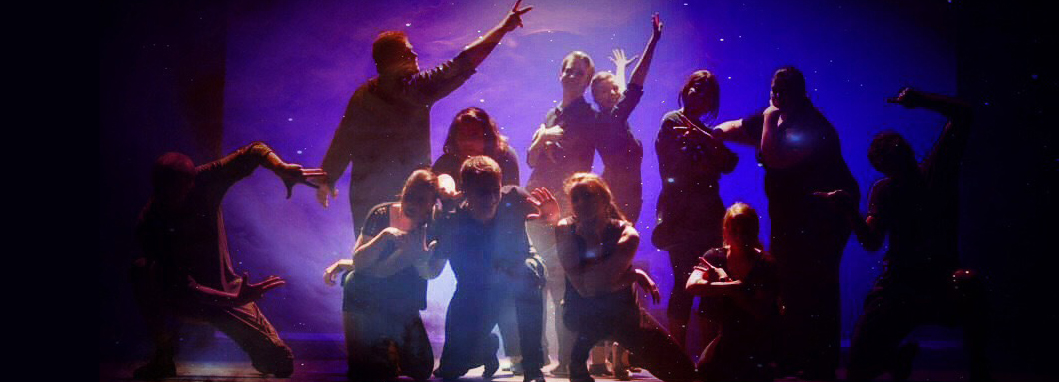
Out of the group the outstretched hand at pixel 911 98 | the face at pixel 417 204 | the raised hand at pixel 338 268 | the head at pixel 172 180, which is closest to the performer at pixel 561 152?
the face at pixel 417 204

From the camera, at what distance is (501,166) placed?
381 centimetres

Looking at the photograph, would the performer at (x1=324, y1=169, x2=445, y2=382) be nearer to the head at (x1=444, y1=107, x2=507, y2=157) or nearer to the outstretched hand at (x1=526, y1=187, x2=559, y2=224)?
the head at (x1=444, y1=107, x2=507, y2=157)

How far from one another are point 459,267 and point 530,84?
5.95 feet

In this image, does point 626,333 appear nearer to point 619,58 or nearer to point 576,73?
point 576,73

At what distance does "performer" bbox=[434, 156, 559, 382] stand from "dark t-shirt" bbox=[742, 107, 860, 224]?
4.52 ft

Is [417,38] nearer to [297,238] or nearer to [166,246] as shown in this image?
[297,238]

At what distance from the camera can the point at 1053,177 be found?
14.1 ft

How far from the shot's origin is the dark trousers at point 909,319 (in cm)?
339

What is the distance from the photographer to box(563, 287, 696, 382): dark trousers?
10.5 feet

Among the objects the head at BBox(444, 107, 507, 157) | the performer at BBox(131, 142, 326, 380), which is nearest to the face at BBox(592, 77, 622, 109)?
the head at BBox(444, 107, 507, 157)

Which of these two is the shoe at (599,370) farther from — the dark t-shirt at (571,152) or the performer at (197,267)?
the performer at (197,267)

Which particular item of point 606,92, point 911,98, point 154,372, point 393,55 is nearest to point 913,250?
point 911,98

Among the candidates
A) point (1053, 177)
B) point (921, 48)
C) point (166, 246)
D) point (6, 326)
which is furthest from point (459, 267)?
point (1053, 177)

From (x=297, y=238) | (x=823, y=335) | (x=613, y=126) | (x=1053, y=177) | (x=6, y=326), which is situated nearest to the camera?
(x=6, y=326)
